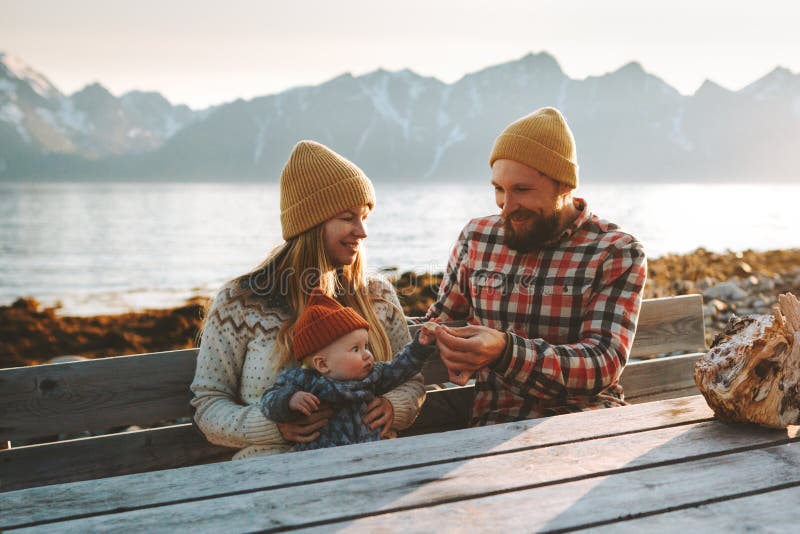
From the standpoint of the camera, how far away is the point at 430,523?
1.59 meters

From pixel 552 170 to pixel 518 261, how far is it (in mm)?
468

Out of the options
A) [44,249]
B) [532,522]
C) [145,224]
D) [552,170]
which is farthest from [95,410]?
[145,224]

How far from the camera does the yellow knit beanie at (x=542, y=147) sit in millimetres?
3203

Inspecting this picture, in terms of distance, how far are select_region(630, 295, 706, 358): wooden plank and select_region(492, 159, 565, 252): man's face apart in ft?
3.43

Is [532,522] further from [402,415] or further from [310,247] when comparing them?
[310,247]

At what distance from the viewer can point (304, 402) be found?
2443 mm

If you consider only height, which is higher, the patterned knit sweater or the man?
the man

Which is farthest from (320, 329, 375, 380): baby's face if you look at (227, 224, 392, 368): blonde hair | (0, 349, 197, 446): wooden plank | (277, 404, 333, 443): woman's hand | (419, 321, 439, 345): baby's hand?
(0, 349, 197, 446): wooden plank

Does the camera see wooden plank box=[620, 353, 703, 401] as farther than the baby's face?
Yes

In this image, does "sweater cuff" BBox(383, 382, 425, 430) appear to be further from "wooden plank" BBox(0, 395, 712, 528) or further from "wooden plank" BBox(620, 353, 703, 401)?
"wooden plank" BBox(620, 353, 703, 401)

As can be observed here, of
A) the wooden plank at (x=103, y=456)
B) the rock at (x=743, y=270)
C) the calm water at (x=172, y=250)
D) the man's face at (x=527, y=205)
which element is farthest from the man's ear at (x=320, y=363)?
the rock at (x=743, y=270)

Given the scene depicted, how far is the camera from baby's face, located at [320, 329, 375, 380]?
8.41 feet

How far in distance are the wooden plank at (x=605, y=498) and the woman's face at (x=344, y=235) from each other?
147cm

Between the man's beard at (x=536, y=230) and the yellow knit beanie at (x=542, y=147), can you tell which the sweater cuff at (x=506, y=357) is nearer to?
the man's beard at (x=536, y=230)
